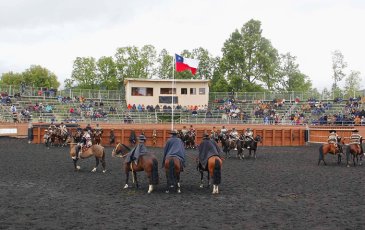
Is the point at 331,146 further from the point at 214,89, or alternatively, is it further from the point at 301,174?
the point at 214,89

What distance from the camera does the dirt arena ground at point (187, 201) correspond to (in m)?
10.2

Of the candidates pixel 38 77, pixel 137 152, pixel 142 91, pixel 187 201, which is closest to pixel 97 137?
pixel 137 152

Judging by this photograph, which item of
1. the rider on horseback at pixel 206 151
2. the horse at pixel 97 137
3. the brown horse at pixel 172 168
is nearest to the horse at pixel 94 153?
the brown horse at pixel 172 168

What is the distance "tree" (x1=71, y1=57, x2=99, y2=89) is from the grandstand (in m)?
24.6

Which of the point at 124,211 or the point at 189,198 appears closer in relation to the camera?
the point at 124,211

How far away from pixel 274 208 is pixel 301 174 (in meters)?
7.73

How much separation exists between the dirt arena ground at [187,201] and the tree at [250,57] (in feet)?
143

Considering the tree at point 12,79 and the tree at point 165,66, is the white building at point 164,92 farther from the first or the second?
the tree at point 12,79

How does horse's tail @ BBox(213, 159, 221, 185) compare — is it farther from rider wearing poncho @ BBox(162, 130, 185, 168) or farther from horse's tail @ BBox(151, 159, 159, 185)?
horse's tail @ BBox(151, 159, 159, 185)

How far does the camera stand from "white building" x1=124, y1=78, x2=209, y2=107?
53844 millimetres

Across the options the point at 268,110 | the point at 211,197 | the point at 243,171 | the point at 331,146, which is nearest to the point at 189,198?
the point at 211,197

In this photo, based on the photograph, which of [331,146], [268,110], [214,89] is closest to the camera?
[331,146]

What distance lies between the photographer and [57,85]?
9812 centimetres

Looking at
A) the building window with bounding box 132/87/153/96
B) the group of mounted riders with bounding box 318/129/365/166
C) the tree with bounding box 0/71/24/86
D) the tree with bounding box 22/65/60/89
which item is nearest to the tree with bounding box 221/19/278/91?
the building window with bounding box 132/87/153/96
